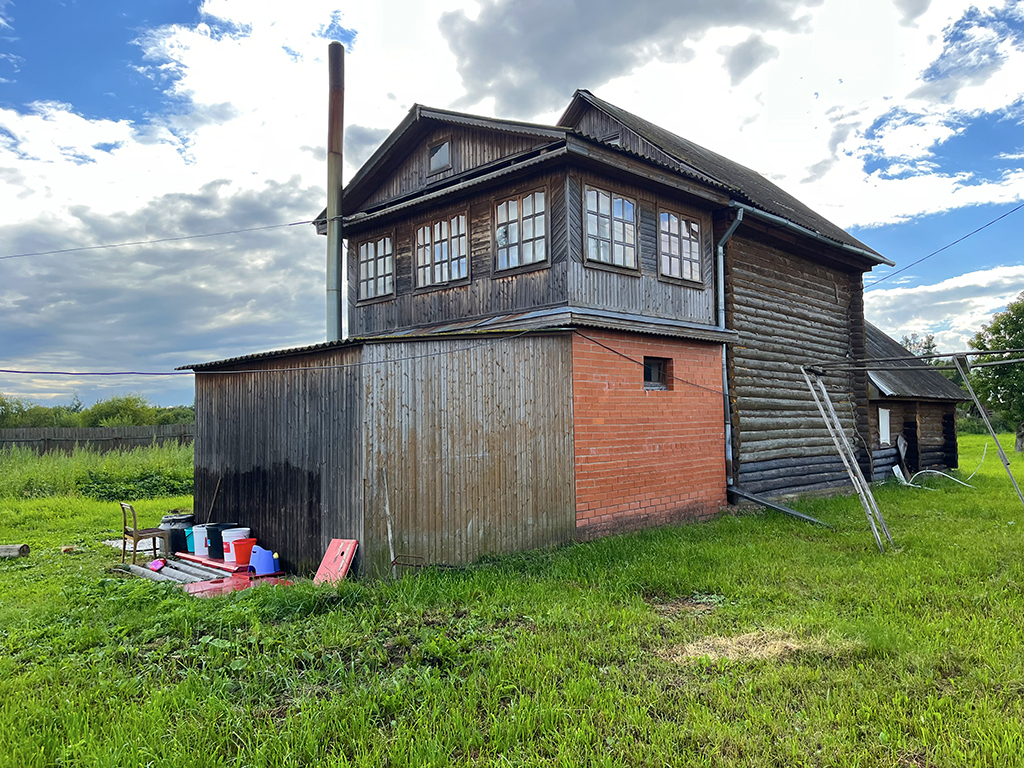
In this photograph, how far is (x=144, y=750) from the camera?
372cm

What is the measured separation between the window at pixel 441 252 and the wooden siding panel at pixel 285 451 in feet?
11.7

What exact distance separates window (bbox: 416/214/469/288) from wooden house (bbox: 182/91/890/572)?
40 millimetres

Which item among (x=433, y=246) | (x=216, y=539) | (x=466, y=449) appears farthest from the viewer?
(x=433, y=246)

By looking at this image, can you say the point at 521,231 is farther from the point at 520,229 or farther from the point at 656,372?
the point at 656,372

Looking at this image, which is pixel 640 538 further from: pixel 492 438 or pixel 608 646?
pixel 608 646

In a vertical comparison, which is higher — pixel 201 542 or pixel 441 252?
pixel 441 252

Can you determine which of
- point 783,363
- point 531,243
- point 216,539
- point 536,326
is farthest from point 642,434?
point 216,539

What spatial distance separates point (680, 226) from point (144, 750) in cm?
1099

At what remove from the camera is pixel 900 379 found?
63.3ft

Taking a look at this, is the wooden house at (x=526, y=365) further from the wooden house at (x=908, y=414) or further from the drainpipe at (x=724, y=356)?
the wooden house at (x=908, y=414)

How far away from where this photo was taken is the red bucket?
9539 mm

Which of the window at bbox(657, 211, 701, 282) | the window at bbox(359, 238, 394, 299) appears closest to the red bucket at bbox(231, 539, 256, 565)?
the window at bbox(359, 238, 394, 299)

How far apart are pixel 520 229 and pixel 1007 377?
96.7ft

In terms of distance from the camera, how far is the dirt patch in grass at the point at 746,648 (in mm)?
5152
